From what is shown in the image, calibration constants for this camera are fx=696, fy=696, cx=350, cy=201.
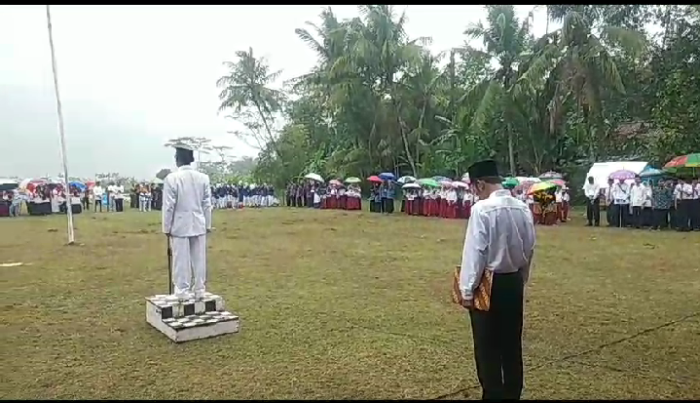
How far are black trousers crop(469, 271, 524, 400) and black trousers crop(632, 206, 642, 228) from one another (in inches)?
573

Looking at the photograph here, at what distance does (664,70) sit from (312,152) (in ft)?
64.0

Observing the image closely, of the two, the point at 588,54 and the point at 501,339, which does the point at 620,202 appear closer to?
the point at 588,54

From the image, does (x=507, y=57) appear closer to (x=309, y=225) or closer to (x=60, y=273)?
(x=309, y=225)

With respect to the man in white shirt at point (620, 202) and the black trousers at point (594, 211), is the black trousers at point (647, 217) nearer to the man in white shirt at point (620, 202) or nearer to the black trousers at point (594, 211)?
the man in white shirt at point (620, 202)

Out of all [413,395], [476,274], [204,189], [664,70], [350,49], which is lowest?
[413,395]

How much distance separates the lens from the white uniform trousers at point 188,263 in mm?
6531

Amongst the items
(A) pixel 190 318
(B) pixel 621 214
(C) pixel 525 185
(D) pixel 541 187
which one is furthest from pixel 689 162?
(A) pixel 190 318

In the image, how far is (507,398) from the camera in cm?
409

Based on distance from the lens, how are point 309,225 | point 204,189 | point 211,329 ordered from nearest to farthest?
point 211,329
point 204,189
point 309,225

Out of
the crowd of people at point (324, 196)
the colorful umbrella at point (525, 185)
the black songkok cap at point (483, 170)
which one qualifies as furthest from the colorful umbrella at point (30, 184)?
the black songkok cap at point (483, 170)

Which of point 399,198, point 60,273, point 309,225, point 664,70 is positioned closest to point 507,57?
point 664,70

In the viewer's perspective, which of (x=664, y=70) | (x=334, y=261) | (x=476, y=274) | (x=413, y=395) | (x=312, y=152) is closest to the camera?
(x=476, y=274)

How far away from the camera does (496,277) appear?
4.02 metres

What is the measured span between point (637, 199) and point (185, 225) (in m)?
13.8
